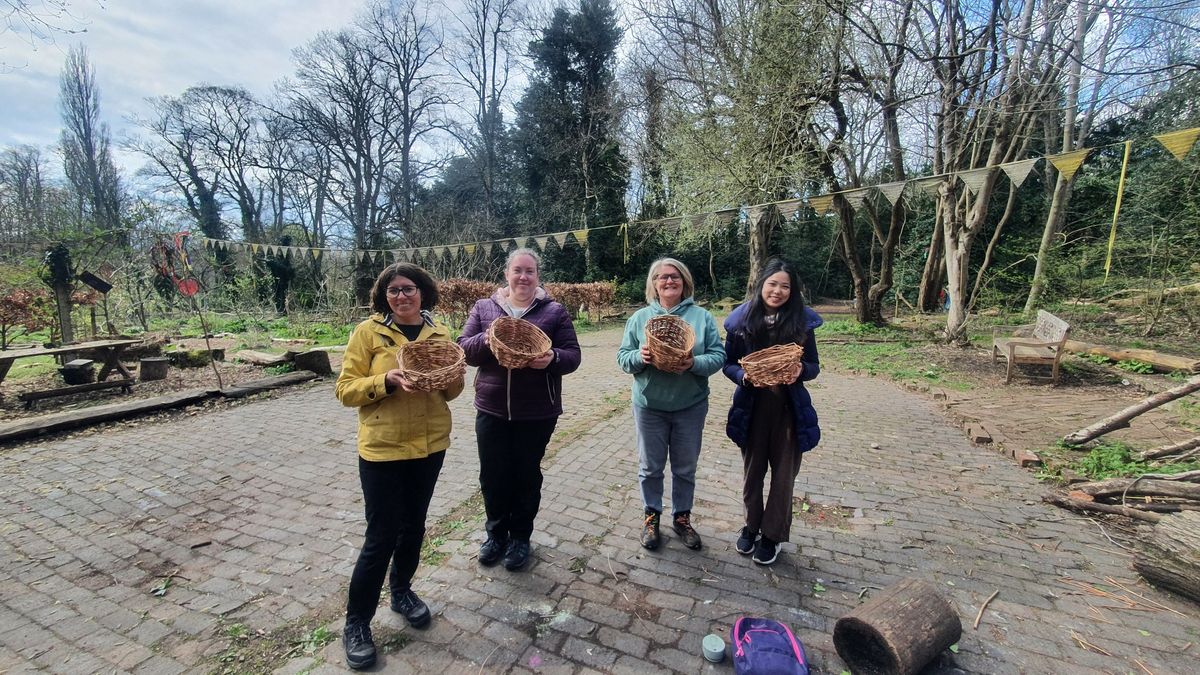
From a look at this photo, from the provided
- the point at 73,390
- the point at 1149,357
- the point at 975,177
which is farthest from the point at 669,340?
the point at 1149,357

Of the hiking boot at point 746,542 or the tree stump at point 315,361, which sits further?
the tree stump at point 315,361

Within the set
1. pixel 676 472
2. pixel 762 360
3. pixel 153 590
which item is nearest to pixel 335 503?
pixel 153 590

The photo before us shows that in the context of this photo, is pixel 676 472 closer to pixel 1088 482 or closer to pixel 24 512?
pixel 1088 482

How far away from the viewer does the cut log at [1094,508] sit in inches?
125

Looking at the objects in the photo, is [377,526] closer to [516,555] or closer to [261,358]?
[516,555]

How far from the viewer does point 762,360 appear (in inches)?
98.4

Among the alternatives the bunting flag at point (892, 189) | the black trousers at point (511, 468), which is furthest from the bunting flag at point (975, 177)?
the black trousers at point (511, 468)

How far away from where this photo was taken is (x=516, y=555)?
2773mm

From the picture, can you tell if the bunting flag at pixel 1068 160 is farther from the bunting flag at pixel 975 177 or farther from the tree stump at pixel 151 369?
the tree stump at pixel 151 369

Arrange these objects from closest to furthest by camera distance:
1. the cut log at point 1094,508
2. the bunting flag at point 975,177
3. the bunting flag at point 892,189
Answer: the cut log at point 1094,508 < the bunting flag at point 975,177 < the bunting flag at point 892,189

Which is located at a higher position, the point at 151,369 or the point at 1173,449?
the point at 151,369

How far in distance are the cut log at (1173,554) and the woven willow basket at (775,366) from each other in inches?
88.2

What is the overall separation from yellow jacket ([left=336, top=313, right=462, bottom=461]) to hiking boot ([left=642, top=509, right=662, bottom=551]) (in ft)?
4.61

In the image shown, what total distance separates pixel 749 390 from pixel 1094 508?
290 cm
